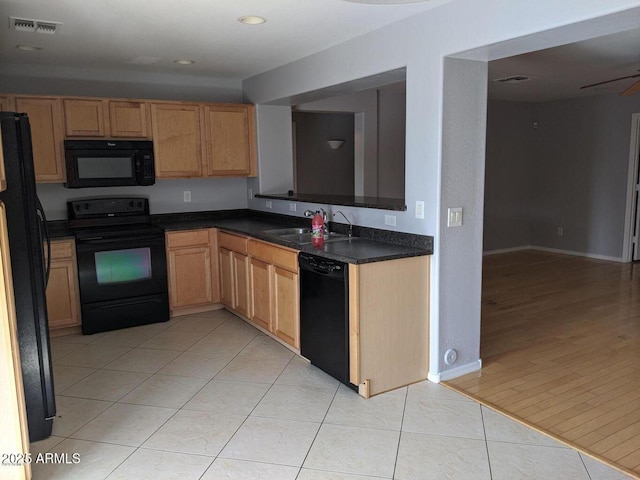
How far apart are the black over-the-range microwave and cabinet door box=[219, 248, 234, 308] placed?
945mm

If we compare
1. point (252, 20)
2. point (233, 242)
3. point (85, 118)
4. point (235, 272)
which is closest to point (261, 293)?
point (235, 272)

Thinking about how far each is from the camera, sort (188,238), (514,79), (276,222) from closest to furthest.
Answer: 1. (188,238)
2. (276,222)
3. (514,79)

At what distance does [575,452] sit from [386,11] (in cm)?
260

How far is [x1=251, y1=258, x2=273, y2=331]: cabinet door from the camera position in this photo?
396 cm

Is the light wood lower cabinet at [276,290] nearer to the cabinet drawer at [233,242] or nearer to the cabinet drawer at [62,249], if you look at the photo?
the cabinet drawer at [233,242]

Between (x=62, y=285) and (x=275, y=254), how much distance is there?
72.4 inches

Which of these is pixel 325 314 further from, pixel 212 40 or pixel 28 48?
pixel 28 48

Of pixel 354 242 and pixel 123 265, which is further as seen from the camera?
pixel 123 265

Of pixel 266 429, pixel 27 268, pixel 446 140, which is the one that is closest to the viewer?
pixel 27 268

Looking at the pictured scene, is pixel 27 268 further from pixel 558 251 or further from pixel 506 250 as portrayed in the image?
pixel 558 251

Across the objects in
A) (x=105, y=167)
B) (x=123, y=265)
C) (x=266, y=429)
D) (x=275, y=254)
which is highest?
(x=105, y=167)

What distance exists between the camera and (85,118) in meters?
4.35

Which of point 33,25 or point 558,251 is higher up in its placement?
point 33,25

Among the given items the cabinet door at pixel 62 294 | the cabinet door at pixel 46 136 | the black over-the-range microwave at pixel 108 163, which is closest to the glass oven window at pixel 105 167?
the black over-the-range microwave at pixel 108 163
